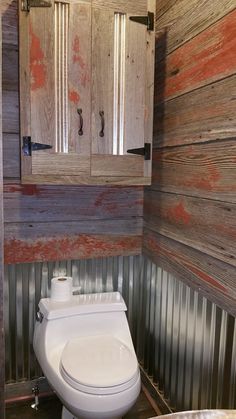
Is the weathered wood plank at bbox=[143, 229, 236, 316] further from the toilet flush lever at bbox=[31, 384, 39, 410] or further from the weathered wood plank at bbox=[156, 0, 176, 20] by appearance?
the weathered wood plank at bbox=[156, 0, 176, 20]

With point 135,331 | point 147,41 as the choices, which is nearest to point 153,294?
point 135,331

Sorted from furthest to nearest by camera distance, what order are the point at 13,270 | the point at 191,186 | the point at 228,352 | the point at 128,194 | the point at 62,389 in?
the point at 128,194 < the point at 13,270 < the point at 191,186 < the point at 62,389 < the point at 228,352

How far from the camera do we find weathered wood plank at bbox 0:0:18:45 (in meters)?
1.65

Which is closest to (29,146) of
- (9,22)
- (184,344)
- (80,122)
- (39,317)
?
(80,122)

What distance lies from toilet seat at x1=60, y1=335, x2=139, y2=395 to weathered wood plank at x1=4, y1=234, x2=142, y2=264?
0.48 meters

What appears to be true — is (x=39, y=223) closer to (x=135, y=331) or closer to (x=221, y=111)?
(x=135, y=331)

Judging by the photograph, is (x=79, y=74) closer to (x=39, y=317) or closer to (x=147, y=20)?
(x=147, y=20)

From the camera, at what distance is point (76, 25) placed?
57.4 inches

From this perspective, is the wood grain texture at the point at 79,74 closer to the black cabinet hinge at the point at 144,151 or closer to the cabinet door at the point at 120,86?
the cabinet door at the point at 120,86

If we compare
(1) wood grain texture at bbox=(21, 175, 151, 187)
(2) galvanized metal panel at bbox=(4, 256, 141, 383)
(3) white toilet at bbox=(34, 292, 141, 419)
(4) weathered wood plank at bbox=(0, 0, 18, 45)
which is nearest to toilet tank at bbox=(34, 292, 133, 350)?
(3) white toilet at bbox=(34, 292, 141, 419)

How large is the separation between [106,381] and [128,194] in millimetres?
1032

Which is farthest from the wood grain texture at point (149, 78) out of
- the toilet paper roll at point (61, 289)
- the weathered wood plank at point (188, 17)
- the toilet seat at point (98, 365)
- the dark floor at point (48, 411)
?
the dark floor at point (48, 411)

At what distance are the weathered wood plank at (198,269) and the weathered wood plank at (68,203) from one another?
0.25 m

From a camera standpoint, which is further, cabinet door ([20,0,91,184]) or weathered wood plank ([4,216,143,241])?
weathered wood plank ([4,216,143,241])
